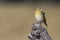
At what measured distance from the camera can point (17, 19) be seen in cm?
305

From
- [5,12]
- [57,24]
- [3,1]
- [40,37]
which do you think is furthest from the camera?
[3,1]

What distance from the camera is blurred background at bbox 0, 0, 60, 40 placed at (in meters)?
2.87

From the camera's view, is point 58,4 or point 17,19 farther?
point 58,4

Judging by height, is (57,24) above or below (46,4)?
below

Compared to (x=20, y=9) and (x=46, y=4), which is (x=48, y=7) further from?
(x=20, y=9)

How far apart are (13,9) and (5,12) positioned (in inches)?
4.0

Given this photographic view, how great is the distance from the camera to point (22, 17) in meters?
3.08

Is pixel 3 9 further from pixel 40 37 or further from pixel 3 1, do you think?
pixel 40 37

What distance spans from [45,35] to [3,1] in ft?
7.58

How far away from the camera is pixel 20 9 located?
10.6ft

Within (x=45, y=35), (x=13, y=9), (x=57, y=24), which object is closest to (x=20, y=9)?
A: (x=13, y=9)

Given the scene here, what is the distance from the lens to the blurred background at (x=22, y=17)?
9.40 feet

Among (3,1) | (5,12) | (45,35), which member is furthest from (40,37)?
(3,1)

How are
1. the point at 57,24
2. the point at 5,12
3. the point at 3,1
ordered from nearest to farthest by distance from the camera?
the point at 57,24
the point at 5,12
the point at 3,1
